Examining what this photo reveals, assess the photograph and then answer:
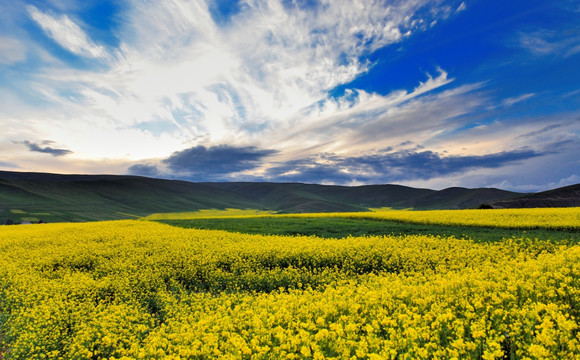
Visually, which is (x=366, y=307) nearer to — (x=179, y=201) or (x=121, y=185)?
(x=179, y=201)

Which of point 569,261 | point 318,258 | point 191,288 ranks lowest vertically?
point 191,288

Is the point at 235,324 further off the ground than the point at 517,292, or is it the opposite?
the point at 517,292

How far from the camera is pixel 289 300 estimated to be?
7246mm

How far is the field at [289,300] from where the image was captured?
4.95m

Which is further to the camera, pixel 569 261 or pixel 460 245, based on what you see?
pixel 460 245

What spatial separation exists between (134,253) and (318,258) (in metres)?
9.56

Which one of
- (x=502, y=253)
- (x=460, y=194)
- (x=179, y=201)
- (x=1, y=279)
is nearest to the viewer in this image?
(x=1, y=279)

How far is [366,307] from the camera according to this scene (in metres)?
6.59

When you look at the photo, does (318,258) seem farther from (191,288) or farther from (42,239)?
(42,239)

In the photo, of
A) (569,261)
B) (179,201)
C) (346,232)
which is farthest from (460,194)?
(569,261)

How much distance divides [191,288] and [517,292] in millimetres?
10780

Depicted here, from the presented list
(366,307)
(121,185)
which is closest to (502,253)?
(366,307)

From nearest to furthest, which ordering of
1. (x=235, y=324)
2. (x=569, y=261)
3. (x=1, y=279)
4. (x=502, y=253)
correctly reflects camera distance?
(x=235, y=324) < (x=569, y=261) < (x=1, y=279) < (x=502, y=253)

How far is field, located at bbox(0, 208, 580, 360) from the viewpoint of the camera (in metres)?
4.95
